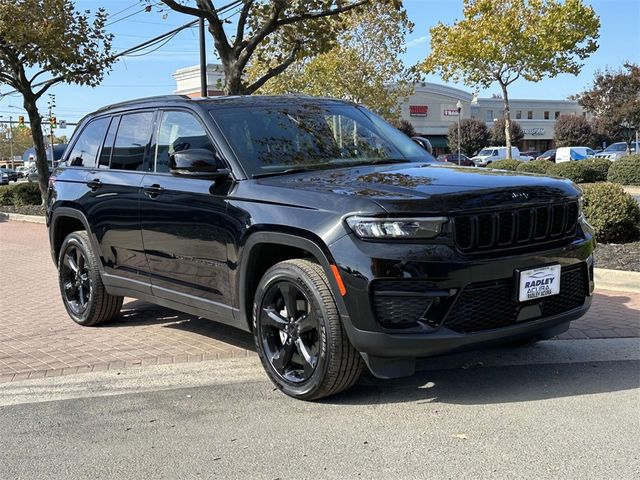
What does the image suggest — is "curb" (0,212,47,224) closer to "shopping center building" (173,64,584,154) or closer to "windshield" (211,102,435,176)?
"windshield" (211,102,435,176)

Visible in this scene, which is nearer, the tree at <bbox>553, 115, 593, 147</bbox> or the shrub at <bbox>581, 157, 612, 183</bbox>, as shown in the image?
the shrub at <bbox>581, 157, 612, 183</bbox>

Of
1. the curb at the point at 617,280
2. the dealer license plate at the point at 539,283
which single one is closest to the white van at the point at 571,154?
the curb at the point at 617,280

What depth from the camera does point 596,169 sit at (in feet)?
72.8

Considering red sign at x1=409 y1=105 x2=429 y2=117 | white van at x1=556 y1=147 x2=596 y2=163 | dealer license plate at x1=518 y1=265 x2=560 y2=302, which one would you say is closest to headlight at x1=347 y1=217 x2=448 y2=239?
dealer license plate at x1=518 y1=265 x2=560 y2=302

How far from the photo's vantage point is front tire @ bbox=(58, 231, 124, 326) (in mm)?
6059

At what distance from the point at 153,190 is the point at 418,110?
203 ft

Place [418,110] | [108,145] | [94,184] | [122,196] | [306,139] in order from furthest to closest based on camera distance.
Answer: [418,110], [108,145], [94,184], [122,196], [306,139]

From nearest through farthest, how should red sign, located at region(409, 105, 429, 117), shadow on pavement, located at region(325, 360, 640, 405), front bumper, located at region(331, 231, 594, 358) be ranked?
front bumper, located at region(331, 231, 594, 358) < shadow on pavement, located at region(325, 360, 640, 405) < red sign, located at region(409, 105, 429, 117)

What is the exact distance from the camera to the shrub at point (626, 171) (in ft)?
70.9

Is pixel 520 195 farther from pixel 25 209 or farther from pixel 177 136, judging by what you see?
pixel 25 209

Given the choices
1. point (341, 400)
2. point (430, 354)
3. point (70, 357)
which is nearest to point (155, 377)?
point (70, 357)

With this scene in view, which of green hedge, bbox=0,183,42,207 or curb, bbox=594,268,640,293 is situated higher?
green hedge, bbox=0,183,42,207

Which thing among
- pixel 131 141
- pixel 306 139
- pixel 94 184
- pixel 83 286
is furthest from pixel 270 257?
pixel 83 286

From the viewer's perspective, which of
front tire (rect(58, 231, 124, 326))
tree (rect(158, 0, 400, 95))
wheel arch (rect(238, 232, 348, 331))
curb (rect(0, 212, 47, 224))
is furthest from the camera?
curb (rect(0, 212, 47, 224))
